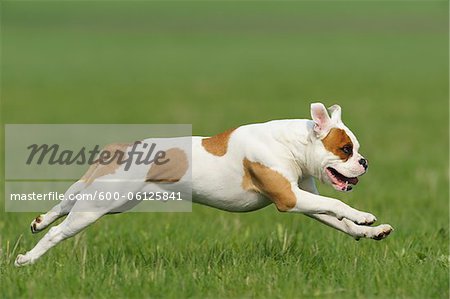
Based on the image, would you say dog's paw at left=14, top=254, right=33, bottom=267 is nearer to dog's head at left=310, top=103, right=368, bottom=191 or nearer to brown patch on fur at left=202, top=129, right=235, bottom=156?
brown patch on fur at left=202, top=129, right=235, bottom=156

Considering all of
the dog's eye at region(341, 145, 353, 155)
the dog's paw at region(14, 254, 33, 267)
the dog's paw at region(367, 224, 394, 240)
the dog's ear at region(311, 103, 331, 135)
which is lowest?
the dog's paw at region(14, 254, 33, 267)

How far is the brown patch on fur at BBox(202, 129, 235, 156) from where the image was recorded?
7152 mm

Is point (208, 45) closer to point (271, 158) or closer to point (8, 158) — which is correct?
point (8, 158)

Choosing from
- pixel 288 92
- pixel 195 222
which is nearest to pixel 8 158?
pixel 195 222

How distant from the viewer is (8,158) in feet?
55.2

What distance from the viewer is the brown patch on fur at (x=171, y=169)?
7.18 meters

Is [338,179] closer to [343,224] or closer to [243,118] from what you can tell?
[343,224]

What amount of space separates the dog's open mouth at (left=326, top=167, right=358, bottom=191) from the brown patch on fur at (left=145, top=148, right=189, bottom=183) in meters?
1.12

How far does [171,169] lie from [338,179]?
4.29 feet

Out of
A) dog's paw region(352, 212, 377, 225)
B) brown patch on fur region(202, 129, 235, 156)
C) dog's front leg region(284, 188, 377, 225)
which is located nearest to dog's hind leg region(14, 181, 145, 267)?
brown patch on fur region(202, 129, 235, 156)

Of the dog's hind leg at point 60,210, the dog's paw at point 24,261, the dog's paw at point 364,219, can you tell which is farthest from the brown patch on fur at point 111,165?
the dog's paw at point 364,219

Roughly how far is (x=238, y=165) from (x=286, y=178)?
41cm

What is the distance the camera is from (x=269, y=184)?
6922mm

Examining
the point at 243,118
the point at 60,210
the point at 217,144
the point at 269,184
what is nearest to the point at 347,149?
the point at 269,184
